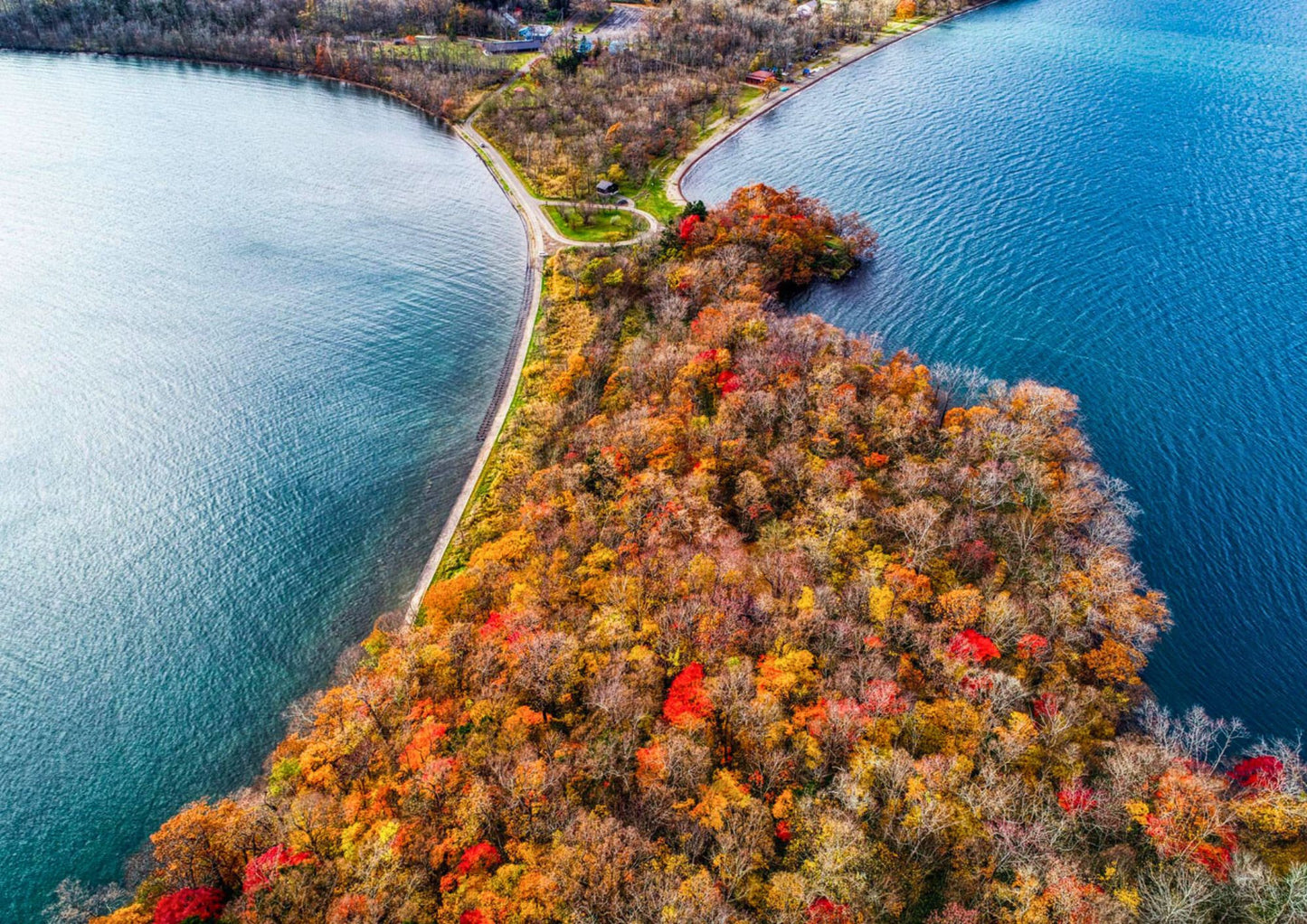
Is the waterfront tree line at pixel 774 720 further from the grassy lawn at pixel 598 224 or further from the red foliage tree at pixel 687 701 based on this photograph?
the grassy lawn at pixel 598 224

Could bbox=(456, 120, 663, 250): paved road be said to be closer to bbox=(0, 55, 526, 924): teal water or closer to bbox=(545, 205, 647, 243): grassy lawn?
bbox=(545, 205, 647, 243): grassy lawn

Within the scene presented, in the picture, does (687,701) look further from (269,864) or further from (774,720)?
(269,864)

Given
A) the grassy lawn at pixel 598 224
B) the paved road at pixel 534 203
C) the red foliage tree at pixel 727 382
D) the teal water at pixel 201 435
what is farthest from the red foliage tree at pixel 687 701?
the grassy lawn at pixel 598 224

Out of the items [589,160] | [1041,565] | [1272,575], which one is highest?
[589,160]

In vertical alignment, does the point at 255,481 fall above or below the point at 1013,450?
below

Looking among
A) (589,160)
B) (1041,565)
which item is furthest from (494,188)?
(1041,565)

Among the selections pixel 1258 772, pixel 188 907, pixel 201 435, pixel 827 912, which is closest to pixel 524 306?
pixel 201 435

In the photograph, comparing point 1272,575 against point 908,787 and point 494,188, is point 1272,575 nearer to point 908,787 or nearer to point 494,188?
point 908,787
